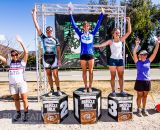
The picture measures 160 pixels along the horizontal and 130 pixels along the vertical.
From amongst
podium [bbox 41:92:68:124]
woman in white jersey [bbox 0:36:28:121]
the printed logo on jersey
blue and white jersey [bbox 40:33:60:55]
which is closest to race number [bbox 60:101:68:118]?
podium [bbox 41:92:68:124]

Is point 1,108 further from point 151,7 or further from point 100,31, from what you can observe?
point 151,7

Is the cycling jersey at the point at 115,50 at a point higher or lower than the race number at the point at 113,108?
higher

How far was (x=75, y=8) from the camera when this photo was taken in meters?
11.0

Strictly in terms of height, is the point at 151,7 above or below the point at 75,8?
above

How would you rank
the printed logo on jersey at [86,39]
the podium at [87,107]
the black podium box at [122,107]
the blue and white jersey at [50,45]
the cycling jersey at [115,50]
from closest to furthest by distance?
the podium at [87,107] → the black podium box at [122,107] → the printed logo on jersey at [86,39] → the cycling jersey at [115,50] → the blue and white jersey at [50,45]

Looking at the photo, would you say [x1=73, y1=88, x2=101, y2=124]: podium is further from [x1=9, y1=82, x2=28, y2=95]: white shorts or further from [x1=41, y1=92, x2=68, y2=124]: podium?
[x1=9, y1=82, x2=28, y2=95]: white shorts

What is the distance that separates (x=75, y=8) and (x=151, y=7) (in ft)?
110

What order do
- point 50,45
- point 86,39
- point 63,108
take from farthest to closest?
point 50,45 < point 86,39 < point 63,108

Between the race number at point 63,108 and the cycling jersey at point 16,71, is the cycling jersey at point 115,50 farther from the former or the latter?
the cycling jersey at point 16,71

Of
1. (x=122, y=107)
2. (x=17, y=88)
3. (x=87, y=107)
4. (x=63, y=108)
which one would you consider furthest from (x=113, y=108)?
(x=17, y=88)

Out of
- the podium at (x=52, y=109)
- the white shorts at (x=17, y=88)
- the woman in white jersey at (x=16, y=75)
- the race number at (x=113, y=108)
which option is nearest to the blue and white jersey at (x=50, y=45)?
the woman in white jersey at (x=16, y=75)

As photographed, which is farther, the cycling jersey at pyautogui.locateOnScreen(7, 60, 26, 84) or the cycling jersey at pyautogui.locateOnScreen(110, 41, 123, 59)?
the cycling jersey at pyautogui.locateOnScreen(110, 41, 123, 59)

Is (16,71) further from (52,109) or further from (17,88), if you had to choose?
(52,109)

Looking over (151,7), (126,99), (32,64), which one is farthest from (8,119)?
(151,7)
